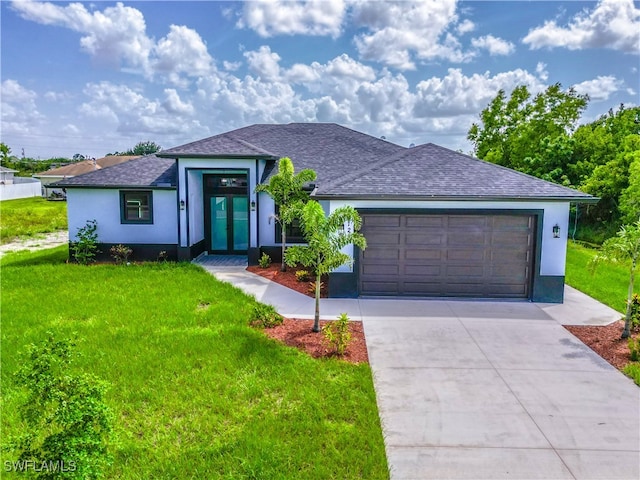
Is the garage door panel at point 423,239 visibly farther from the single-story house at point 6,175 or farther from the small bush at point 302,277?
the single-story house at point 6,175

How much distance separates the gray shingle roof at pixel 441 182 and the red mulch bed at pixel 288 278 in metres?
2.64

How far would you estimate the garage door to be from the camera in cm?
1099

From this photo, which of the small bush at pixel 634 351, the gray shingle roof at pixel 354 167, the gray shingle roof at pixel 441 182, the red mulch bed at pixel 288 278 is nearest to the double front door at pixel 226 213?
the gray shingle roof at pixel 354 167

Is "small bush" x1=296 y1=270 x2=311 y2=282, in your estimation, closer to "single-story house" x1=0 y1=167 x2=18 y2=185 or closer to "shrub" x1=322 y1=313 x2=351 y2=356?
"shrub" x1=322 y1=313 x2=351 y2=356

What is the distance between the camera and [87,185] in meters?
15.0

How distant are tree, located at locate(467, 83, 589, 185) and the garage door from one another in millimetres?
20151

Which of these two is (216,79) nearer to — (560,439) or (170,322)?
(170,322)

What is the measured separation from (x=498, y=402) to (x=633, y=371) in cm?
267

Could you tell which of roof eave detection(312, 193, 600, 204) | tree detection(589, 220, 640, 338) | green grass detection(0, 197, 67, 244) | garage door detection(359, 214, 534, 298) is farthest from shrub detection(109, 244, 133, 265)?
tree detection(589, 220, 640, 338)

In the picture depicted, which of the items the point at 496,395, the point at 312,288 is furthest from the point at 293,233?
the point at 496,395

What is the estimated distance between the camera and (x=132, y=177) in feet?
51.2

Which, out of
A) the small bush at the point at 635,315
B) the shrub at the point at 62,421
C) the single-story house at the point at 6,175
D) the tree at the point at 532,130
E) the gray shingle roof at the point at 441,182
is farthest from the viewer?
the single-story house at the point at 6,175

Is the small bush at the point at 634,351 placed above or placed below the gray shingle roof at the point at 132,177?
below

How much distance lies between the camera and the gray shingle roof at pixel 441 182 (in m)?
10.6
